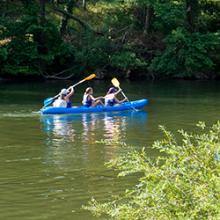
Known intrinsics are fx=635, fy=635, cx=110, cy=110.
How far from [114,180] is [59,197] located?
4.71 feet

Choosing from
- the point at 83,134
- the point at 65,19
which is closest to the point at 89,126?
the point at 83,134

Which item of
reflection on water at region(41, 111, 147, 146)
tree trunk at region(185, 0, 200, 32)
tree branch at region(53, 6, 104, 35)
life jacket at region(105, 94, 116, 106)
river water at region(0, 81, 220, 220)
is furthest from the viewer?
tree branch at region(53, 6, 104, 35)

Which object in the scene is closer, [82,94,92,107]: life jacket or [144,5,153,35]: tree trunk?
[82,94,92,107]: life jacket

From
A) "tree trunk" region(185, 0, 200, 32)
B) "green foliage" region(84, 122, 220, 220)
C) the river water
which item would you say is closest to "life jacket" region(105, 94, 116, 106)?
the river water

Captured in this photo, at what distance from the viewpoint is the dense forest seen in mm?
35438

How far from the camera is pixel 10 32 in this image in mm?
35094

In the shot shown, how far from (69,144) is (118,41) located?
22950 millimetres

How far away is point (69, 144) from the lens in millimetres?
15055

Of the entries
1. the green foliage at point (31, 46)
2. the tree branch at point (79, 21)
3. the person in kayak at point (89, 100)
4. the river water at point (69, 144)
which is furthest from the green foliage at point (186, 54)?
the person in kayak at point (89, 100)

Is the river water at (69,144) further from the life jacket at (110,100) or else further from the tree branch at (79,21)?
the tree branch at (79,21)

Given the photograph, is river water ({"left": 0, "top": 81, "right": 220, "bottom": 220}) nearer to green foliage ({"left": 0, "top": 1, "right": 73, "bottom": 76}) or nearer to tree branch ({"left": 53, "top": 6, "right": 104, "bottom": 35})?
green foliage ({"left": 0, "top": 1, "right": 73, "bottom": 76})

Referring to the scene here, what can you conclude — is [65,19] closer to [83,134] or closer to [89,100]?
[89,100]

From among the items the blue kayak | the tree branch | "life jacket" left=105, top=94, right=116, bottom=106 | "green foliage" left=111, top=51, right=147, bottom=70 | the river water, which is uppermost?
the tree branch

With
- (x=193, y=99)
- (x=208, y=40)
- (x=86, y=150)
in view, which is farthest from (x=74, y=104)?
(x=208, y=40)
